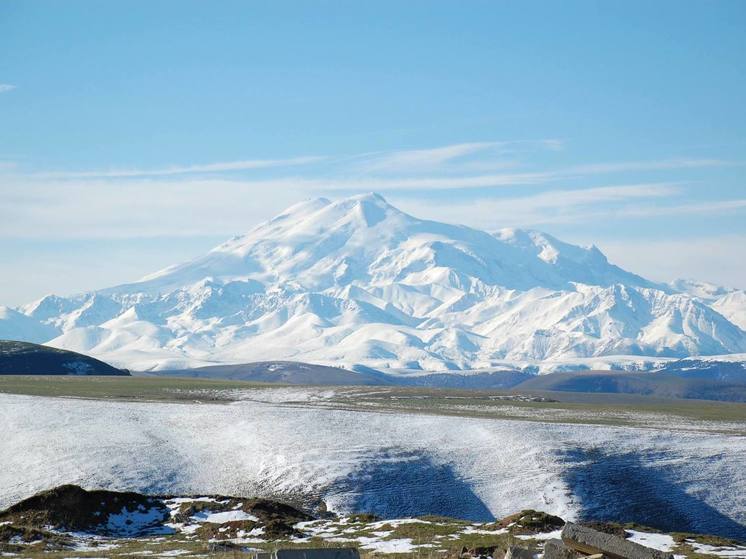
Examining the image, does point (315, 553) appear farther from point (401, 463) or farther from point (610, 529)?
point (401, 463)

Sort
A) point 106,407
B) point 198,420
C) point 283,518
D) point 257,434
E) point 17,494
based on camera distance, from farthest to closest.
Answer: point 106,407, point 198,420, point 257,434, point 17,494, point 283,518

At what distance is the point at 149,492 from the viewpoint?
2835 inches

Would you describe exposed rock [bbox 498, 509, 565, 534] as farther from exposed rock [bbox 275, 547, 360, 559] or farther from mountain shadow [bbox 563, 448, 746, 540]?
exposed rock [bbox 275, 547, 360, 559]

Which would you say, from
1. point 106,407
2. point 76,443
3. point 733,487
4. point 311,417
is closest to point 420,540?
point 733,487

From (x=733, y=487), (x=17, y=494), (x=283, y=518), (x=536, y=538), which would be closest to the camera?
(x=536, y=538)

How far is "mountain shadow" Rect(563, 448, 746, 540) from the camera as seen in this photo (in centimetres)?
6900

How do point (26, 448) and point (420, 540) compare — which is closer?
point (420, 540)

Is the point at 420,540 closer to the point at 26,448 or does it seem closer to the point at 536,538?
the point at 536,538

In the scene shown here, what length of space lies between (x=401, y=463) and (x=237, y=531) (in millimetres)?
26959

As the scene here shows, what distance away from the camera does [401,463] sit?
3174 inches

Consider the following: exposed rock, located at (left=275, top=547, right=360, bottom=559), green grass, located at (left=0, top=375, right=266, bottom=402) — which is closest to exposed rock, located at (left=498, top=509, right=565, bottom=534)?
exposed rock, located at (left=275, top=547, right=360, bottom=559)

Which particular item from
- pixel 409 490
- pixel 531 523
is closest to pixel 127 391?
pixel 409 490

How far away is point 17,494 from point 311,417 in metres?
37.1

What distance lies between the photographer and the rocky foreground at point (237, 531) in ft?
155
